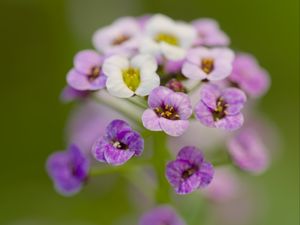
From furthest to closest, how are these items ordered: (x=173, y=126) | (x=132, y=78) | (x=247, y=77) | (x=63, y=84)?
(x=63, y=84) → (x=247, y=77) → (x=132, y=78) → (x=173, y=126)

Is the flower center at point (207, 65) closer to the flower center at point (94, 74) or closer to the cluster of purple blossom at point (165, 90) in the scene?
the cluster of purple blossom at point (165, 90)

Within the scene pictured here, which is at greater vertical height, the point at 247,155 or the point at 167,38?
the point at 167,38

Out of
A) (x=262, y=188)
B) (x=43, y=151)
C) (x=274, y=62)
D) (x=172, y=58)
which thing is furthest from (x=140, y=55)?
(x=274, y=62)

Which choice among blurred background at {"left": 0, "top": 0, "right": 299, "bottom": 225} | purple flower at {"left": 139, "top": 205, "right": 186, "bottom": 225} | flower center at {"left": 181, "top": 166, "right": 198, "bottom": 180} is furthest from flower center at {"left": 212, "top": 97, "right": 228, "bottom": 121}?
blurred background at {"left": 0, "top": 0, "right": 299, "bottom": 225}

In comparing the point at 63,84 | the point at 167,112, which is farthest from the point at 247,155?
the point at 63,84

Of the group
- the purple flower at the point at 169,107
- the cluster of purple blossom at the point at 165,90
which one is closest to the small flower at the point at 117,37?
the cluster of purple blossom at the point at 165,90

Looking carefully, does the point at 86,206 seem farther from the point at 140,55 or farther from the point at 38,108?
the point at 140,55

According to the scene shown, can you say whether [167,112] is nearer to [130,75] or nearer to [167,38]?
[130,75]

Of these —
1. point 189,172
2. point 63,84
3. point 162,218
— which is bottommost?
point 63,84
